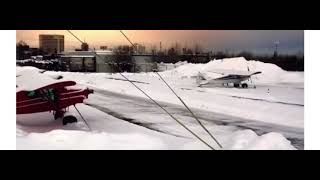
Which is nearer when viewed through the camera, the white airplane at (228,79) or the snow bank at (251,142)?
the snow bank at (251,142)

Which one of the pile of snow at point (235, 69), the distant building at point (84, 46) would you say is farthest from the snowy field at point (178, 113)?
the distant building at point (84, 46)

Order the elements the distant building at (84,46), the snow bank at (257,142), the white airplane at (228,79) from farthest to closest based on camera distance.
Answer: the white airplane at (228,79)
the distant building at (84,46)
the snow bank at (257,142)

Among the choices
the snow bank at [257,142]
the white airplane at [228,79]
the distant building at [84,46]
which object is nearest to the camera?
the snow bank at [257,142]

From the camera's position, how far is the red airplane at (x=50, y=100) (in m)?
4.28

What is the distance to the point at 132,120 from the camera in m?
4.34

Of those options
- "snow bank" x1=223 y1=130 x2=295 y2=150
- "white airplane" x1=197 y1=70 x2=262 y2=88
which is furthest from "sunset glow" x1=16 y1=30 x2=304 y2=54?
"snow bank" x1=223 y1=130 x2=295 y2=150

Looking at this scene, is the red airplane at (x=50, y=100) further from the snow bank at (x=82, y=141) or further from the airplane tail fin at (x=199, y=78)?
the airplane tail fin at (x=199, y=78)

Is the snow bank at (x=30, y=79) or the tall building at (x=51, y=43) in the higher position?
the tall building at (x=51, y=43)

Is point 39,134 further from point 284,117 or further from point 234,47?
point 284,117

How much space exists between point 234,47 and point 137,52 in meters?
0.89

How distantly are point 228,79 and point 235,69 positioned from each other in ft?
0.43

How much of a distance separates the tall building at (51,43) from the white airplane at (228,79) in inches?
51.2


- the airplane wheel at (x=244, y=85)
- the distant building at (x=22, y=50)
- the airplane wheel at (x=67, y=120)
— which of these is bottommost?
the airplane wheel at (x=67, y=120)
